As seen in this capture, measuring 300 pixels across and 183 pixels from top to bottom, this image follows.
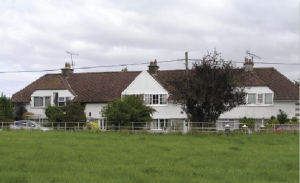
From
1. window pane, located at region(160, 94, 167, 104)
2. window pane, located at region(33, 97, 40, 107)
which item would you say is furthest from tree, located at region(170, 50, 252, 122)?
window pane, located at region(33, 97, 40, 107)

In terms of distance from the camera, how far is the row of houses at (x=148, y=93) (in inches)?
1510

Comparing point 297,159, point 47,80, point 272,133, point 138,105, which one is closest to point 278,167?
point 297,159

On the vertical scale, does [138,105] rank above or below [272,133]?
above

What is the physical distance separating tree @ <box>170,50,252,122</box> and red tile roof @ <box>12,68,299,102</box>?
9528 millimetres

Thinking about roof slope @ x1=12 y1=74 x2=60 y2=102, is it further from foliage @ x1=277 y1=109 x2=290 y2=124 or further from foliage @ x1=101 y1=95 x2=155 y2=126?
foliage @ x1=277 y1=109 x2=290 y2=124

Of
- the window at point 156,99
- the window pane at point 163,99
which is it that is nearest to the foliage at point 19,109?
the window at point 156,99

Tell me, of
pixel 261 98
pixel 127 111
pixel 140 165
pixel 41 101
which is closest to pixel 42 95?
pixel 41 101

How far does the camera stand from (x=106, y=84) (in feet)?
142

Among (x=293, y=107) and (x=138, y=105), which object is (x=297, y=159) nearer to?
(x=138, y=105)

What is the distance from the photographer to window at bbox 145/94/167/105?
39.7m

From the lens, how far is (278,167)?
13.1 m

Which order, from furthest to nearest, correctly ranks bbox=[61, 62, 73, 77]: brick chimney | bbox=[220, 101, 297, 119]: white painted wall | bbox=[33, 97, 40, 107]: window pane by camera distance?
bbox=[61, 62, 73, 77]: brick chimney → bbox=[33, 97, 40, 107]: window pane → bbox=[220, 101, 297, 119]: white painted wall

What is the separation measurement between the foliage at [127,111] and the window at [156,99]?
720 centimetres

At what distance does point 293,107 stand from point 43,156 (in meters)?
31.0
